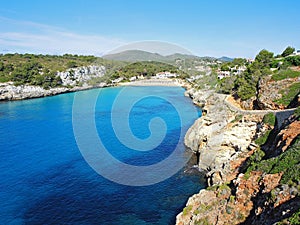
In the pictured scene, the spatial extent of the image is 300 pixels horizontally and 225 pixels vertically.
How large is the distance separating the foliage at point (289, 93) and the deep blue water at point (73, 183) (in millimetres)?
11110

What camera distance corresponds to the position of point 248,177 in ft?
56.6

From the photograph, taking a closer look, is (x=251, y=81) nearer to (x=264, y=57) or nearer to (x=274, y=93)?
(x=274, y=93)

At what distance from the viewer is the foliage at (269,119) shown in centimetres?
2459

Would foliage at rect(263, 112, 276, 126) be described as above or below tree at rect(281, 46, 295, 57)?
below

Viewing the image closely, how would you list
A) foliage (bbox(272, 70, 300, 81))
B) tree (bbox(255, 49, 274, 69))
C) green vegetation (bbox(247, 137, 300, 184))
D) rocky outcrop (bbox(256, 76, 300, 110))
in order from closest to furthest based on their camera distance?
green vegetation (bbox(247, 137, 300, 184)), rocky outcrop (bbox(256, 76, 300, 110)), foliage (bbox(272, 70, 300, 81)), tree (bbox(255, 49, 274, 69))

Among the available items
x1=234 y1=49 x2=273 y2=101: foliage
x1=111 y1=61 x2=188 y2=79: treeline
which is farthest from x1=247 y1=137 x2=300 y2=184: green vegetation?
x1=111 y1=61 x2=188 y2=79: treeline

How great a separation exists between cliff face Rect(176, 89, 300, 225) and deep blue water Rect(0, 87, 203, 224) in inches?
104

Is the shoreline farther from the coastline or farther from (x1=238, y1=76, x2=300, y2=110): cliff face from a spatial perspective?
(x1=238, y1=76, x2=300, y2=110): cliff face

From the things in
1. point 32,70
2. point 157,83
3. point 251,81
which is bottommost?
point 157,83

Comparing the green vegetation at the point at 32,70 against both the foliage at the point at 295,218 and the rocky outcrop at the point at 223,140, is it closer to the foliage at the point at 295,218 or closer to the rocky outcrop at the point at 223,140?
the rocky outcrop at the point at 223,140

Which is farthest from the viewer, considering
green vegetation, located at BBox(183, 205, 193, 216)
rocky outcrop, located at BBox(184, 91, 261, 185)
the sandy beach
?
the sandy beach

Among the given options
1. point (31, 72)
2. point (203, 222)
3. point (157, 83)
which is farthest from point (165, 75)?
point (203, 222)

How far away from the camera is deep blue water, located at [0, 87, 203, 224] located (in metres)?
20.5

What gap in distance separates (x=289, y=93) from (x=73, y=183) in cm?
2288
